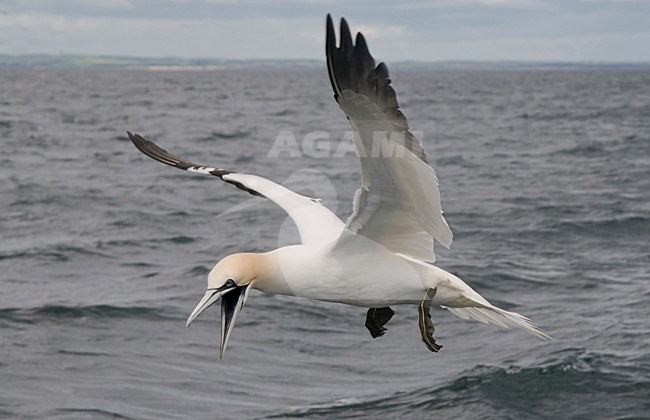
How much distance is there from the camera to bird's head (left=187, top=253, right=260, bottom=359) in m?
6.17

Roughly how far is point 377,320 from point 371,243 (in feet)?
2.85

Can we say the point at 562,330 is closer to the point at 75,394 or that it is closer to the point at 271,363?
the point at 271,363

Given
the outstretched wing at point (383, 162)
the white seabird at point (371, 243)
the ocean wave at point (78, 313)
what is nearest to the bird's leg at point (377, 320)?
the white seabird at point (371, 243)

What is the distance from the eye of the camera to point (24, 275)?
15102 millimetres

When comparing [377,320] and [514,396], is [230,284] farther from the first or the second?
[514,396]

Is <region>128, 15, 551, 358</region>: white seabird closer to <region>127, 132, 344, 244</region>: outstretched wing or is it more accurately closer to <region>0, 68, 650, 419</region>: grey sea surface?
<region>127, 132, 344, 244</region>: outstretched wing

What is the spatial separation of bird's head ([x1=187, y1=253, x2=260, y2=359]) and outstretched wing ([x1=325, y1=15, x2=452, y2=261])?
66 centimetres

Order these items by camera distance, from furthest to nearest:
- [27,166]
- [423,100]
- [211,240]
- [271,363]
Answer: [423,100]
[27,166]
[211,240]
[271,363]

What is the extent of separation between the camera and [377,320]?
734 centimetres

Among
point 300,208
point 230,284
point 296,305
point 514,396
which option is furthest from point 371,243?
point 296,305

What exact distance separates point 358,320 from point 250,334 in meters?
1.35

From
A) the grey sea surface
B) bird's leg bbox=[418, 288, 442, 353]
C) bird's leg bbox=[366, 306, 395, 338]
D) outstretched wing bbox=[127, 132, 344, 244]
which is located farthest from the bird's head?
the grey sea surface

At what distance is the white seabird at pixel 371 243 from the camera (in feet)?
17.8

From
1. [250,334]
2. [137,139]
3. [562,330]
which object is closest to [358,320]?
[250,334]
